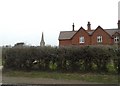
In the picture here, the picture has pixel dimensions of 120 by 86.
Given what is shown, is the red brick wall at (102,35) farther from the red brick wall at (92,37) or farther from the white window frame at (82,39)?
the white window frame at (82,39)

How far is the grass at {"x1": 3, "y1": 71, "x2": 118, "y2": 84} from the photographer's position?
61.8 ft

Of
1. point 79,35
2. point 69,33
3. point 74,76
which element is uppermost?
point 69,33

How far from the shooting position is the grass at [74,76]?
18825mm

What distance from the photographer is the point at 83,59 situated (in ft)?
73.3

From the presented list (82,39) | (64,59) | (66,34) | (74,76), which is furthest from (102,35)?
(74,76)

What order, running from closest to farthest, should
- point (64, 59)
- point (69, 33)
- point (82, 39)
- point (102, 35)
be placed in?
point (64, 59) < point (102, 35) < point (82, 39) < point (69, 33)

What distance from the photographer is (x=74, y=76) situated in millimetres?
20328

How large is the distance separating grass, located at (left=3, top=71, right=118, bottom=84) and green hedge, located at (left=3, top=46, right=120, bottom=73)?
1096mm

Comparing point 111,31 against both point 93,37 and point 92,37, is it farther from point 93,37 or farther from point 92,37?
point 92,37

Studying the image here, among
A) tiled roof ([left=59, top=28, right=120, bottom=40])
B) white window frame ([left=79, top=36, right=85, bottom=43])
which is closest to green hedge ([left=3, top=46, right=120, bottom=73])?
white window frame ([left=79, top=36, right=85, bottom=43])

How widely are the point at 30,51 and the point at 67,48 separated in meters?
3.41

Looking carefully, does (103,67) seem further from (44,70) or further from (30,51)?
(30,51)

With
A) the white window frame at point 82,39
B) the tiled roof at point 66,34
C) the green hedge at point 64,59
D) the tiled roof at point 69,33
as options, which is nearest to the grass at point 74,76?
the green hedge at point 64,59

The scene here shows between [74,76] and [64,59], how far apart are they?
2.67 metres
